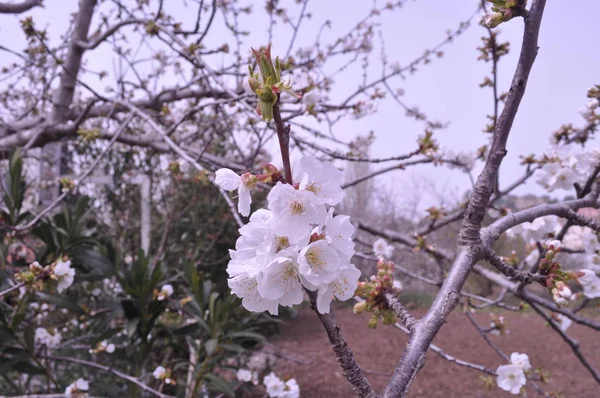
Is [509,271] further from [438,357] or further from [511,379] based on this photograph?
[438,357]

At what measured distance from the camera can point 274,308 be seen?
574mm

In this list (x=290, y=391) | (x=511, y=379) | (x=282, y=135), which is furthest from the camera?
(x=290, y=391)

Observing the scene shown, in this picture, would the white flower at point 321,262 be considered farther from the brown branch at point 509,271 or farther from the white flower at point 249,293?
the brown branch at point 509,271

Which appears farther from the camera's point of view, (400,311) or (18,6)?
(18,6)

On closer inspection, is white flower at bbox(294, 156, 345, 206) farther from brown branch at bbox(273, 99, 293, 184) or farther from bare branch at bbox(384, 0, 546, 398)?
bare branch at bbox(384, 0, 546, 398)

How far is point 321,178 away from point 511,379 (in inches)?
68.5

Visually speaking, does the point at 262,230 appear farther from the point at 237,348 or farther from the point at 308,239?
the point at 237,348

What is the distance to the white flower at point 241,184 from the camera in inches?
23.2

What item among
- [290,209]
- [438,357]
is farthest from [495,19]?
[438,357]

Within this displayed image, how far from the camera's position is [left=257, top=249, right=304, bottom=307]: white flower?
510 millimetres

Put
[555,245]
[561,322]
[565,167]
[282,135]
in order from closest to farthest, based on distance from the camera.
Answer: [282,135] < [555,245] < [565,167] < [561,322]

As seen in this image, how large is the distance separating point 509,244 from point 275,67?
26.2ft

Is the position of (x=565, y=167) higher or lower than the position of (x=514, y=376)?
higher

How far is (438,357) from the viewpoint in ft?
16.6
